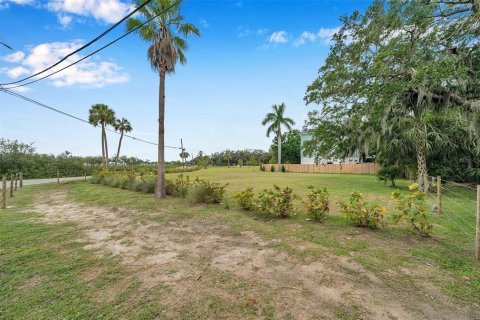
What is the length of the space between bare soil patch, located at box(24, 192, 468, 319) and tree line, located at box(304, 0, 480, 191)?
366cm

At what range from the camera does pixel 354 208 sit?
4703 mm

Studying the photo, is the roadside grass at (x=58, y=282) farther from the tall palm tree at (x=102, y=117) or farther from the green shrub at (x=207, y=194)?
the tall palm tree at (x=102, y=117)

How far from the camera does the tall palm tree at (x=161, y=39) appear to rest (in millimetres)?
8398

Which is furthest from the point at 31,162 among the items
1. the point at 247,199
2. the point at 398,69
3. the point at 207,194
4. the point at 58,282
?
the point at 398,69

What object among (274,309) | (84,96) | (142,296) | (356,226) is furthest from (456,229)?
(84,96)

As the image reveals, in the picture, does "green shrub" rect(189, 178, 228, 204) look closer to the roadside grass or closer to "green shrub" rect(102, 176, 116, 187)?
the roadside grass

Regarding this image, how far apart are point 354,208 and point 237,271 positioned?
3158 millimetres

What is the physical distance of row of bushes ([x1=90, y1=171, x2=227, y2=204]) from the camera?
7.66 m

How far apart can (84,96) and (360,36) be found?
1493 centimetres

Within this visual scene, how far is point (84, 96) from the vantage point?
1327cm

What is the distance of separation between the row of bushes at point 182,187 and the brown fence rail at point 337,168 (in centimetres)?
1944

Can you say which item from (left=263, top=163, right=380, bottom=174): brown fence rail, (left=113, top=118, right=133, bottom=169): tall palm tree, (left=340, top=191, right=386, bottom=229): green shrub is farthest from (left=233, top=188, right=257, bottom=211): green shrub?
(left=113, top=118, right=133, bottom=169): tall palm tree

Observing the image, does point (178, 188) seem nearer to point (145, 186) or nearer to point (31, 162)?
point (145, 186)

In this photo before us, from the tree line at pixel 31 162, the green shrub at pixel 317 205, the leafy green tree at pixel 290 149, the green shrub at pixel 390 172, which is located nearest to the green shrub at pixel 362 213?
the green shrub at pixel 317 205
